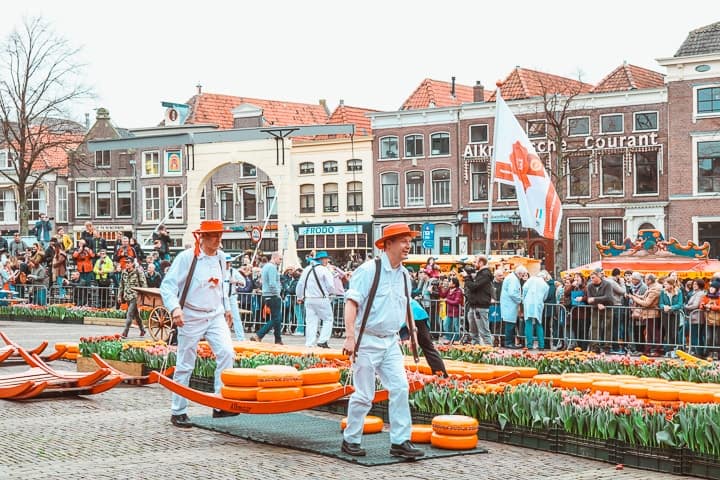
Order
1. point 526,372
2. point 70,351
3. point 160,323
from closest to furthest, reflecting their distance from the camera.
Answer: point 526,372
point 70,351
point 160,323

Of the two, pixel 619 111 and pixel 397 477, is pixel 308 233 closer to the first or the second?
pixel 619 111

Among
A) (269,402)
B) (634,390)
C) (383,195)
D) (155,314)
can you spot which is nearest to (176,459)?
(269,402)

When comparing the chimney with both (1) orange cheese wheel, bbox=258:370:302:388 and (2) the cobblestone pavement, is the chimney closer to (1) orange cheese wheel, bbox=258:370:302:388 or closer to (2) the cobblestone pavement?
(2) the cobblestone pavement

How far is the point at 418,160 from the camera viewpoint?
2163 inches

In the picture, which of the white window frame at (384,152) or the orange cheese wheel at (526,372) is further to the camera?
the white window frame at (384,152)

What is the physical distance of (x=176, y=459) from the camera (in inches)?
372

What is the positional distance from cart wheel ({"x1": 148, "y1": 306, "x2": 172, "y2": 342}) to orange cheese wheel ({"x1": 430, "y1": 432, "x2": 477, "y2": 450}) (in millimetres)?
11767

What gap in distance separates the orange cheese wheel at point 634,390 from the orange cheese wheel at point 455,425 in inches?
60.9

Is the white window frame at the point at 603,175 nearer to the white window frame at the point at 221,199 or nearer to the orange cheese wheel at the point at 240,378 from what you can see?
the white window frame at the point at 221,199

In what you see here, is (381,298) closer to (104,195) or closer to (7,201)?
(104,195)

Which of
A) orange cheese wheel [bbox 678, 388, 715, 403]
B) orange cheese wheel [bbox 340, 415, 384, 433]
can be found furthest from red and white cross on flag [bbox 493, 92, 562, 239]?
orange cheese wheel [bbox 678, 388, 715, 403]

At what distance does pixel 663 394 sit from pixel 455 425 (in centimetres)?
197

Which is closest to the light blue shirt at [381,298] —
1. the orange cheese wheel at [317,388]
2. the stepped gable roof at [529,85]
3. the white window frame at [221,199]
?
the orange cheese wheel at [317,388]

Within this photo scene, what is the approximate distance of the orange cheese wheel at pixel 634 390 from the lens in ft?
34.6
